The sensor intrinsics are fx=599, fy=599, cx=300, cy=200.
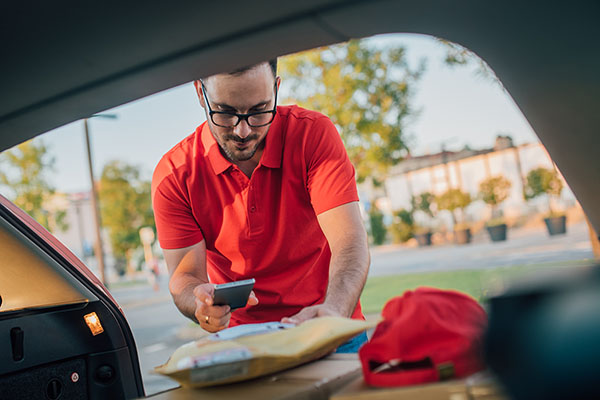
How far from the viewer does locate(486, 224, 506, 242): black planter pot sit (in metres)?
18.2

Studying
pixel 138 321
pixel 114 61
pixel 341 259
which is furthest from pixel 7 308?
pixel 138 321

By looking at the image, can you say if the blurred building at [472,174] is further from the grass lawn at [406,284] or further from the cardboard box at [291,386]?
the cardboard box at [291,386]

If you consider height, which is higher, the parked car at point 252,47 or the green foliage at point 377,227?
the parked car at point 252,47

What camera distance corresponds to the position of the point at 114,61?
100 centimetres

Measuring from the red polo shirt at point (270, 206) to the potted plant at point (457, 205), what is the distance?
18471 millimetres

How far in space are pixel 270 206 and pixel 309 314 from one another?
0.74 meters

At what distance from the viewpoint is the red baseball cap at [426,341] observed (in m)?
0.93

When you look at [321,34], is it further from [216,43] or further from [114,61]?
[114,61]

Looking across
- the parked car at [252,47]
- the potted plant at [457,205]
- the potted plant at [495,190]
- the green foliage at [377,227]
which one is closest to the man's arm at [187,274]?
the parked car at [252,47]

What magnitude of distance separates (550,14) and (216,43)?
0.51m

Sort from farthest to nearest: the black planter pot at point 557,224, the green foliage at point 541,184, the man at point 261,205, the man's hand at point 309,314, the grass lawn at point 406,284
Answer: the green foliage at point 541,184, the black planter pot at point 557,224, the grass lawn at point 406,284, the man at point 261,205, the man's hand at point 309,314

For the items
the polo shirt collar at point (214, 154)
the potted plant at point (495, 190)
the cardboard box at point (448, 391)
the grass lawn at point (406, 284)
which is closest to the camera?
the cardboard box at point (448, 391)

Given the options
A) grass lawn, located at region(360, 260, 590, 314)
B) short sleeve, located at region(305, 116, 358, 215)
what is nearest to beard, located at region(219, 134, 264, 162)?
short sleeve, located at region(305, 116, 358, 215)

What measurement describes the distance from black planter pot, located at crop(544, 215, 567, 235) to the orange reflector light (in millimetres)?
16319
